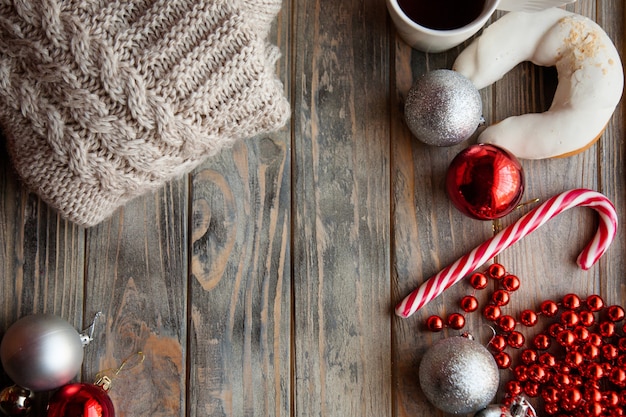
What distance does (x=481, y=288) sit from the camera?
0.92 metres

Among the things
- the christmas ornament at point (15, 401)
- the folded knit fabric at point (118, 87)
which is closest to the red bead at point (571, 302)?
the folded knit fabric at point (118, 87)

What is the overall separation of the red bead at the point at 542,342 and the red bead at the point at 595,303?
8 cm

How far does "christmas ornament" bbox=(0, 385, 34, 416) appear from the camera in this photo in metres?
0.84

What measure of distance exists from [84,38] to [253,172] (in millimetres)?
310

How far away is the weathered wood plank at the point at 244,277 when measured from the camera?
91 centimetres

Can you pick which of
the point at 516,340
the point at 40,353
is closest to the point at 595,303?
the point at 516,340

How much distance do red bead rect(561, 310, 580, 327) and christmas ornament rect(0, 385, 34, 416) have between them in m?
0.78

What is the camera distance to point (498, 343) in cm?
91

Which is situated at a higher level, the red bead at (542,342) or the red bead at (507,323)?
the red bead at (507,323)

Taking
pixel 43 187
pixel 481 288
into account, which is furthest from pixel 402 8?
pixel 43 187

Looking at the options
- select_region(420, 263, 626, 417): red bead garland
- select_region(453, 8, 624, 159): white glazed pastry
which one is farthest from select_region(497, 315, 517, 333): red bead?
select_region(453, 8, 624, 159): white glazed pastry

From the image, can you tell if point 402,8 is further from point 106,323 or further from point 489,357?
point 106,323

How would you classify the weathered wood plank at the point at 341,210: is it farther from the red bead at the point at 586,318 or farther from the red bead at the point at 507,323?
the red bead at the point at 586,318

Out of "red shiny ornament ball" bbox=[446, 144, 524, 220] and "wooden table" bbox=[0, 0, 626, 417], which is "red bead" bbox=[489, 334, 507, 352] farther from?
"red shiny ornament ball" bbox=[446, 144, 524, 220]
